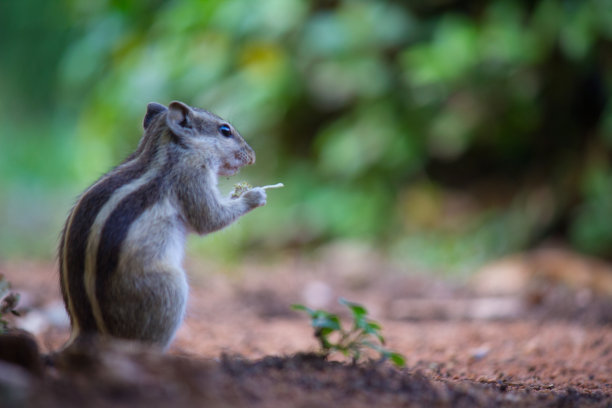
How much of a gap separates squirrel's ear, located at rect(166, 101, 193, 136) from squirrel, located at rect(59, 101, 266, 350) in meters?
0.09

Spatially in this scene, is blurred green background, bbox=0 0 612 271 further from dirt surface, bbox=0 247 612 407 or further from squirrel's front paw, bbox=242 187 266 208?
squirrel's front paw, bbox=242 187 266 208

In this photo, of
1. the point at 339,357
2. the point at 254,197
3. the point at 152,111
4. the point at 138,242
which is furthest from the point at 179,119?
the point at 339,357

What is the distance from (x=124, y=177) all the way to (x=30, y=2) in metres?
14.1

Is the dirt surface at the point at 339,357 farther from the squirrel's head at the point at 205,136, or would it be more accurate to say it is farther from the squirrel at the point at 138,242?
the squirrel's head at the point at 205,136

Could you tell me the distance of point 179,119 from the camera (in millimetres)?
3135

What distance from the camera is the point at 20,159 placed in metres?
15.8

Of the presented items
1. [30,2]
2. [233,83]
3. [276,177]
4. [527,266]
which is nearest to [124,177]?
[527,266]

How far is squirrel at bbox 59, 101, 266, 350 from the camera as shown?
2510 mm

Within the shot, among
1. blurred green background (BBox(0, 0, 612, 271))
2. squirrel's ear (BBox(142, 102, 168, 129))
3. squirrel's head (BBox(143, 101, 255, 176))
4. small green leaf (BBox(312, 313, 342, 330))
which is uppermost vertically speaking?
blurred green background (BBox(0, 0, 612, 271))

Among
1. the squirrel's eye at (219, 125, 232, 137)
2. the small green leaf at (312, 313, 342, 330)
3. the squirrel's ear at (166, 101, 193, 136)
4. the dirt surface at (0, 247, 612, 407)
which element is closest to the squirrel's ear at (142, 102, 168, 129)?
the squirrel's ear at (166, 101, 193, 136)

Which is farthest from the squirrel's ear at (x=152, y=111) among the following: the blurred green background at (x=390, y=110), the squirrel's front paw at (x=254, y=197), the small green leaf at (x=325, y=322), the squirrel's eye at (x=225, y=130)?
the blurred green background at (x=390, y=110)

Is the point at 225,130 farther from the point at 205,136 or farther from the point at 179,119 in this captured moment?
the point at 179,119

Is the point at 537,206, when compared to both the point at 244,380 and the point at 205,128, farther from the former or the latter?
the point at 244,380

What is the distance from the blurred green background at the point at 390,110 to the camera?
23.8ft
